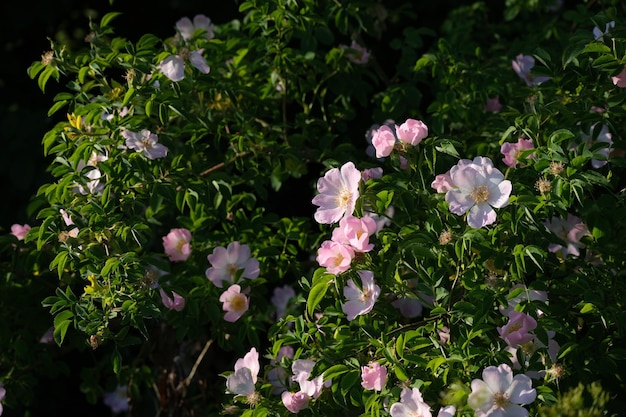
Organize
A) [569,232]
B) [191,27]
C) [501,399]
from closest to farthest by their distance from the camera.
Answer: [501,399] → [569,232] → [191,27]

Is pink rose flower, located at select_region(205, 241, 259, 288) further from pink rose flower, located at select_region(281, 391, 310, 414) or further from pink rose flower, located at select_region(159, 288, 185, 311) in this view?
pink rose flower, located at select_region(281, 391, 310, 414)

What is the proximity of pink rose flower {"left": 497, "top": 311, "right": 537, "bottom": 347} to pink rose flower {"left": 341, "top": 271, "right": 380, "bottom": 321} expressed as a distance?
0.75 ft

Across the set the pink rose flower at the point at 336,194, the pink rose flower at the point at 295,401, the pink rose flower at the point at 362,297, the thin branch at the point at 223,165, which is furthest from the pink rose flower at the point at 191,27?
the pink rose flower at the point at 295,401

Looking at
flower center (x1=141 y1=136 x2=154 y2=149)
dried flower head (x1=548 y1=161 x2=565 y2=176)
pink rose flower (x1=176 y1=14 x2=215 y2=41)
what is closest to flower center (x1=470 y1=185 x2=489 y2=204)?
dried flower head (x1=548 y1=161 x2=565 y2=176)

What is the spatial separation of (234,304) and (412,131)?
0.54 meters

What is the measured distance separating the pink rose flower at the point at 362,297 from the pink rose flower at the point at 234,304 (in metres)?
0.32

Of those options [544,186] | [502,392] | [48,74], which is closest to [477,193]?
[544,186]

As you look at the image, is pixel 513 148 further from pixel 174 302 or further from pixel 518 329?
pixel 174 302

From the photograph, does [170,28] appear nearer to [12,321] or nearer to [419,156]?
[12,321]

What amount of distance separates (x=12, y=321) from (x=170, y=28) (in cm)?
153

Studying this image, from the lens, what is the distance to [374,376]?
5.05 ft

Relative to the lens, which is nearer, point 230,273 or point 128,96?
point 128,96

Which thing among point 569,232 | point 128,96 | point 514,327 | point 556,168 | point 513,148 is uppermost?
point 128,96

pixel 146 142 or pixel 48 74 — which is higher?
pixel 48 74
